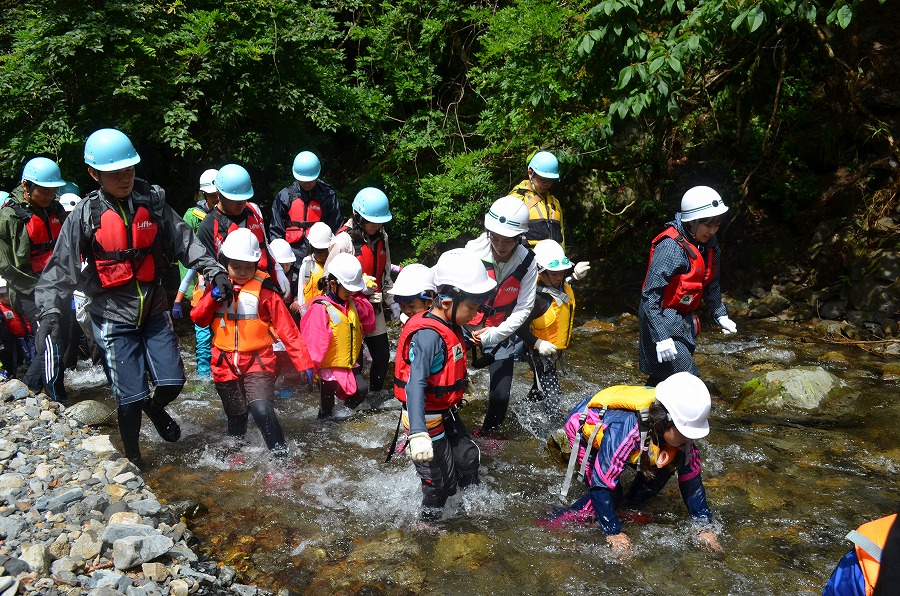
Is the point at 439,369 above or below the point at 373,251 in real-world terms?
below

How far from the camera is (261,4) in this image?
9594 millimetres

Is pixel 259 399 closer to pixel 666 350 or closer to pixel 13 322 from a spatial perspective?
pixel 666 350

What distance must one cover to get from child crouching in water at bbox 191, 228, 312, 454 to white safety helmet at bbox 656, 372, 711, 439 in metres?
2.62

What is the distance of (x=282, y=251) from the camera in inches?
274

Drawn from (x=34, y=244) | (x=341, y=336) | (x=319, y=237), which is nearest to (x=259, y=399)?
(x=341, y=336)

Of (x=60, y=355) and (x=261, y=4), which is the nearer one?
(x=60, y=355)

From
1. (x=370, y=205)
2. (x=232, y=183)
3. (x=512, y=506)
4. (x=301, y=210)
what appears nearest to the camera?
(x=512, y=506)

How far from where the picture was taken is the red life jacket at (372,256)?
630 centimetres

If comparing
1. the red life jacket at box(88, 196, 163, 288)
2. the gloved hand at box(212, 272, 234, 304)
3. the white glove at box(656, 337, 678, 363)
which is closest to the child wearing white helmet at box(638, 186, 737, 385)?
the white glove at box(656, 337, 678, 363)

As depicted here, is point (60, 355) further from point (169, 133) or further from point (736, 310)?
point (736, 310)

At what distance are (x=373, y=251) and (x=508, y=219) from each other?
1.74 meters

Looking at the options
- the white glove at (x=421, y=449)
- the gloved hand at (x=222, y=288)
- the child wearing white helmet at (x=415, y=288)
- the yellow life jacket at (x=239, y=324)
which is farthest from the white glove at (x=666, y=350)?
the gloved hand at (x=222, y=288)

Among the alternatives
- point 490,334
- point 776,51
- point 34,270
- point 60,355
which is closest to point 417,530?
point 490,334

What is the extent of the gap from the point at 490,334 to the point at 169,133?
20.1 ft
